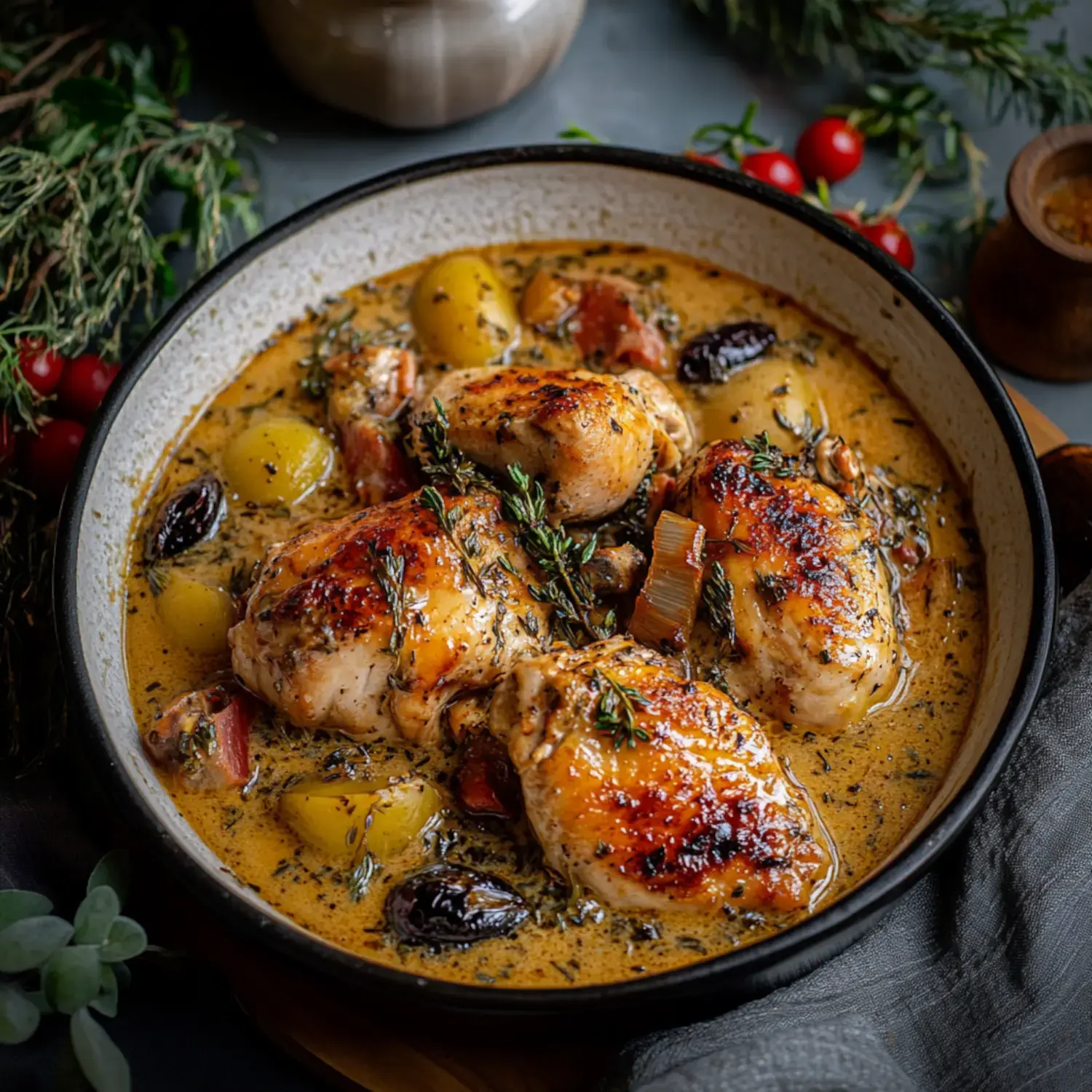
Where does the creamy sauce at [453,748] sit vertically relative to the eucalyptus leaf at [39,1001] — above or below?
above

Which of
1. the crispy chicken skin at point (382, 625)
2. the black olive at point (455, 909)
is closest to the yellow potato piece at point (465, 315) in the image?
the crispy chicken skin at point (382, 625)

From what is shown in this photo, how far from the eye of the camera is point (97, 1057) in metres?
2.57

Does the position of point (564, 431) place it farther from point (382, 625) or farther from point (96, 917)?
point (96, 917)

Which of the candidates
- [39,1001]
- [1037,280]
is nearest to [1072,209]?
[1037,280]

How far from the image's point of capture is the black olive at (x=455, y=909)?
278cm

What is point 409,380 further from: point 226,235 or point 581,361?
point 226,235

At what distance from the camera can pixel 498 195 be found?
152 inches

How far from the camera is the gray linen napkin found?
8.66ft

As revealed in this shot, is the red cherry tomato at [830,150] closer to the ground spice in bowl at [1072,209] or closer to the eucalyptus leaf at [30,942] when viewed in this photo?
the ground spice in bowl at [1072,209]

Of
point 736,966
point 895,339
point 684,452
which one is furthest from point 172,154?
point 736,966

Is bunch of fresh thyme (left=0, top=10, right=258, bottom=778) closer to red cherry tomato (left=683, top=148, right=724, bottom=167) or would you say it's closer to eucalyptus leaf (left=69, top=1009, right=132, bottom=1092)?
eucalyptus leaf (left=69, top=1009, right=132, bottom=1092)

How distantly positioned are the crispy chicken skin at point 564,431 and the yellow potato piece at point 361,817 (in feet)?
2.73

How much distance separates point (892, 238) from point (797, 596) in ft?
6.15

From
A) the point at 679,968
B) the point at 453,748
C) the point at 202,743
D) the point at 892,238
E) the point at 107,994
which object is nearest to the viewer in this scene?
the point at 679,968
